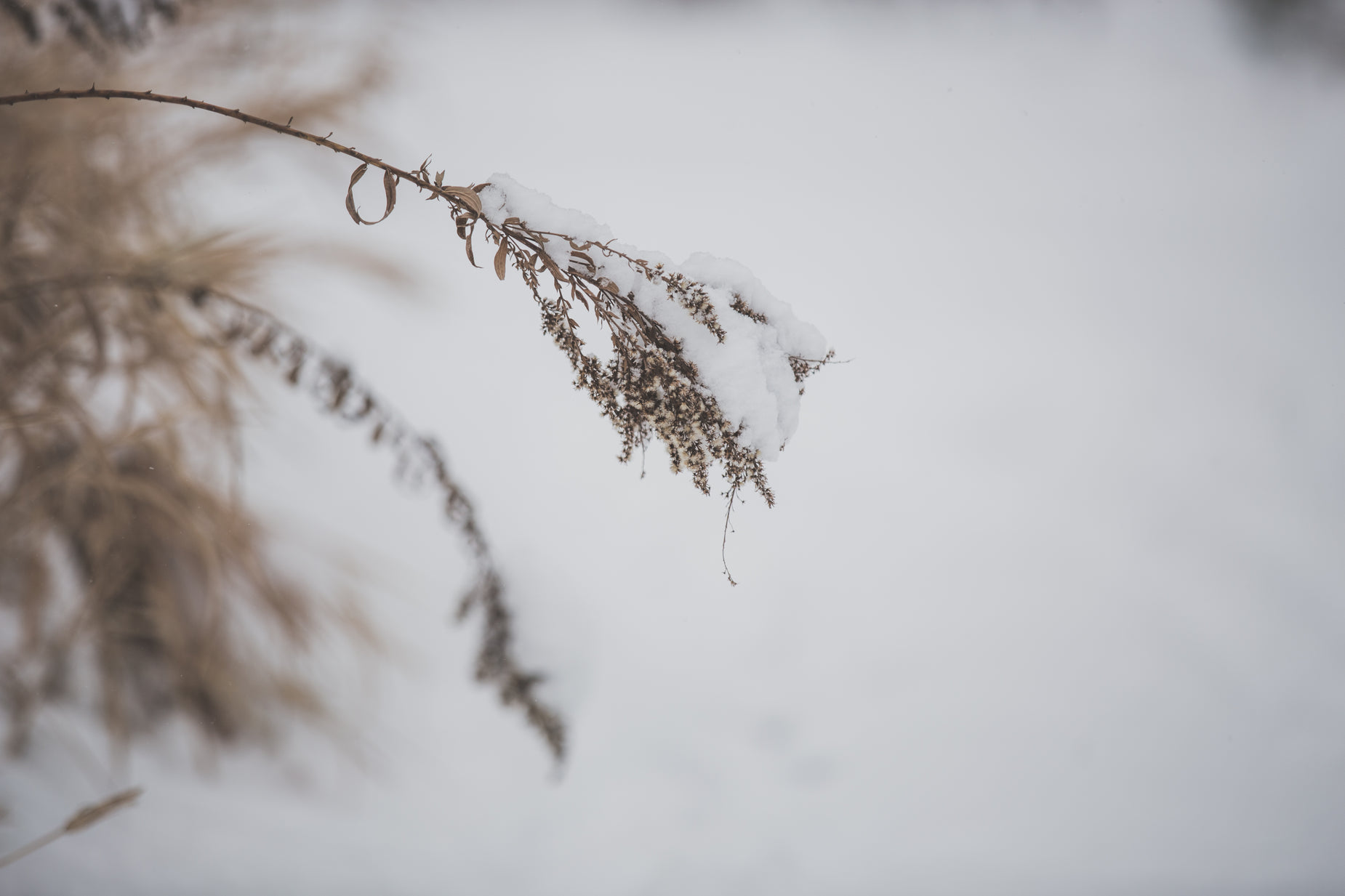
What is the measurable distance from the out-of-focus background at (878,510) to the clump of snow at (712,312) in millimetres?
901

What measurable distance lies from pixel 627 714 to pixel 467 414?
102cm

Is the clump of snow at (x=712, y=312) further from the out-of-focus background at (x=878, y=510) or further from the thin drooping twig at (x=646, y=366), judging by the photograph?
the out-of-focus background at (x=878, y=510)

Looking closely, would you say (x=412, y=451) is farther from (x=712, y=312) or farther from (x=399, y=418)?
(x=712, y=312)

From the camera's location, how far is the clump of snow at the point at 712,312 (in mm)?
744

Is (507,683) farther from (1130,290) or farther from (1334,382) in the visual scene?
(1334,382)

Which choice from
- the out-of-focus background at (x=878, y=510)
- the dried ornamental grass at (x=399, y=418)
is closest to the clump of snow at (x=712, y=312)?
the dried ornamental grass at (x=399, y=418)

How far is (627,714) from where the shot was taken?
5.83ft

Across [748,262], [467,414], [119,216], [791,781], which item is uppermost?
[748,262]

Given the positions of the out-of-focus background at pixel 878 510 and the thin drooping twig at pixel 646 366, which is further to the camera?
the out-of-focus background at pixel 878 510

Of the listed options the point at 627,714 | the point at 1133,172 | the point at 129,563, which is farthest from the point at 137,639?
the point at 1133,172

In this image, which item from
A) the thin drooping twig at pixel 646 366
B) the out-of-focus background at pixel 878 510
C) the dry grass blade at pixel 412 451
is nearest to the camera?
the thin drooping twig at pixel 646 366

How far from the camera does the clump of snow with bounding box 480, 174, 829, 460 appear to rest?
2.44ft

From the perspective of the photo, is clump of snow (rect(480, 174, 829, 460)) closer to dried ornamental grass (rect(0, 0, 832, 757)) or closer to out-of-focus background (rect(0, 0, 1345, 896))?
dried ornamental grass (rect(0, 0, 832, 757))

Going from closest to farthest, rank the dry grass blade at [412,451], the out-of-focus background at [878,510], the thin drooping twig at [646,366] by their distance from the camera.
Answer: the thin drooping twig at [646,366] < the dry grass blade at [412,451] < the out-of-focus background at [878,510]
